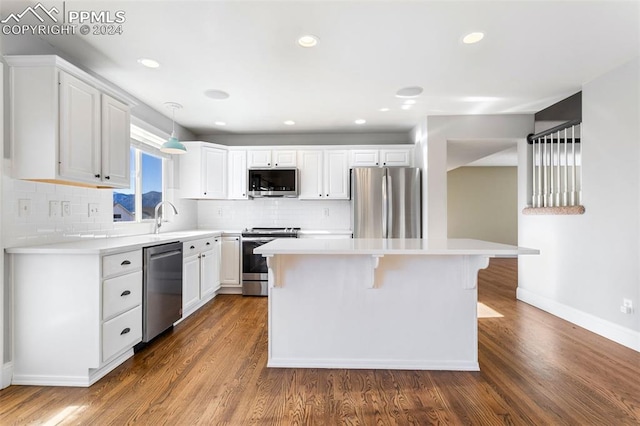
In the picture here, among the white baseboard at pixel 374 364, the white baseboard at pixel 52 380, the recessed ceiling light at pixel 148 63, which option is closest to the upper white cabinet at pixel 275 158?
the recessed ceiling light at pixel 148 63

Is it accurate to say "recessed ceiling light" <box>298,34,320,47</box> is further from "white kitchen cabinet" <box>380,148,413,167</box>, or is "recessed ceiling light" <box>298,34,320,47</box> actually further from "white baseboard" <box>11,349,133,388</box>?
"white baseboard" <box>11,349,133,388</box>

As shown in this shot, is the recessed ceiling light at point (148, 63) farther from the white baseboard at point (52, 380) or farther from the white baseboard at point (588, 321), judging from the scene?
the white baseboard at point (588, 321)

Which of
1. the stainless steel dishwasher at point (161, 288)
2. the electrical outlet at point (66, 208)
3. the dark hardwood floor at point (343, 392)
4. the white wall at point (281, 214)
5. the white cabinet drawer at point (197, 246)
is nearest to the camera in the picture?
the dark hardwood floor at point (343, 392)

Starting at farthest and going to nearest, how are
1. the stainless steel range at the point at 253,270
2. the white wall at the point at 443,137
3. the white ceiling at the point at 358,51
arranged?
the stainless steel range at the point at 253,270, the white wall at the point at 443,137, the white ceiling at the point at 358,51

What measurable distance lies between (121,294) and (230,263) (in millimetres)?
2137

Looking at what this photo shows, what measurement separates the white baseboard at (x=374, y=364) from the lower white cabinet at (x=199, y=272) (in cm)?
154

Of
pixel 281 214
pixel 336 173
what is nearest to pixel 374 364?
pixel 336 173

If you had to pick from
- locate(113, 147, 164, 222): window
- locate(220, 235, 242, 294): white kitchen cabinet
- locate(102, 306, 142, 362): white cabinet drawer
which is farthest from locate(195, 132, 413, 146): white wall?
locate(102, 306, 142, 362): white cabinet drawer

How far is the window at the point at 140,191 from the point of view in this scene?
334 cm

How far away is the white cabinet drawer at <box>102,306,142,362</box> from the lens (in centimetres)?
216

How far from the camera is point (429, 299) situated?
231cm

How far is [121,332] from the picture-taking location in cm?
232

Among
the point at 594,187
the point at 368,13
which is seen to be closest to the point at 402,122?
the point at 594,187

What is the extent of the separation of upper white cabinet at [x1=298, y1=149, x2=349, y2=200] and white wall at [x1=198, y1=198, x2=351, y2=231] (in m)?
0.30
